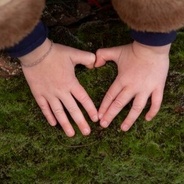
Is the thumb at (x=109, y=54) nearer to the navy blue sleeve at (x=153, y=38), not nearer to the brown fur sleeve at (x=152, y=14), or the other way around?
the navy blue sleeve at (x=153, y=38)

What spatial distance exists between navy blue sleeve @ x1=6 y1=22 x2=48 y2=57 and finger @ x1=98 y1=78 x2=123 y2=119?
35cm

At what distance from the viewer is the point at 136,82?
1914mm

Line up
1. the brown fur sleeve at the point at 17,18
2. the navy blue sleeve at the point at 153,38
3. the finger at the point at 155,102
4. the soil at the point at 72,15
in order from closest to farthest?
the brown fur sleeve at the point at 17,18, the navy blue sleeve at the point at 153,38, the finger at the point at 155,102, the soil at the point at 72,15

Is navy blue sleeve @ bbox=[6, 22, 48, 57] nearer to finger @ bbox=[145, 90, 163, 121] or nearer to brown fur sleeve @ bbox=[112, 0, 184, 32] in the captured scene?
brown fur sleeve @ bbox=[112, 0, 184, 32]

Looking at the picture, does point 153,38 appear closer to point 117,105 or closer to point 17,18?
point 117,105

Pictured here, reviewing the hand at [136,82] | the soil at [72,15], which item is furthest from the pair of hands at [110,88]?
the soil at [72,15]

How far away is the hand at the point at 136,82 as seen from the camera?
75.3 inches

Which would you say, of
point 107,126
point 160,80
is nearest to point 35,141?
point 107,126

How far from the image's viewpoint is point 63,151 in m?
1.99

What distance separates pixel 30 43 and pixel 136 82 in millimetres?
456

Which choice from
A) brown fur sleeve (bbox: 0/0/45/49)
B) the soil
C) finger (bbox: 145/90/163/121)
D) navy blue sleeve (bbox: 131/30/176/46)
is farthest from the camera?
the soil

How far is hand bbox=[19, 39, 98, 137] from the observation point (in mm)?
1940

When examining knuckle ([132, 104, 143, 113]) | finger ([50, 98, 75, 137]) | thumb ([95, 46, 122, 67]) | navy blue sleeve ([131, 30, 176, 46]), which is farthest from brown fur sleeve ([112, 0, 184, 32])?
finger ([50, 98, 75, 137])

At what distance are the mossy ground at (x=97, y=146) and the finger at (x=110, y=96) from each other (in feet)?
0.16
